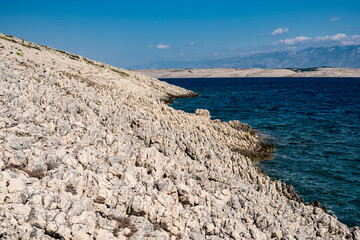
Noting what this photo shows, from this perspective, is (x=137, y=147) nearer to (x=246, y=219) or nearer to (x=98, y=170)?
(x=98, y=170)

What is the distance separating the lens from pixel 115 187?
10.8m

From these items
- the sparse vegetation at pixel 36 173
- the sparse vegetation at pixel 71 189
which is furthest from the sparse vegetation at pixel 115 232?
the sparse vegetation at pixel 36 173

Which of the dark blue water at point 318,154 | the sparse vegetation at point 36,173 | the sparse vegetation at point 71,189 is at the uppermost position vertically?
the sparse vegetation at point 36,173

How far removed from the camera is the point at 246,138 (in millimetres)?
32156

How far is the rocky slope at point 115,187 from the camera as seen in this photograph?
8.74 m

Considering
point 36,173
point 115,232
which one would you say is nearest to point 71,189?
point 36,173

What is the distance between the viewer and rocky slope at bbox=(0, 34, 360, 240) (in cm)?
874

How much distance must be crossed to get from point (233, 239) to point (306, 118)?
4386 centimetres

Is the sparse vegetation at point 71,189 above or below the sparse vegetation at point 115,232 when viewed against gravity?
above

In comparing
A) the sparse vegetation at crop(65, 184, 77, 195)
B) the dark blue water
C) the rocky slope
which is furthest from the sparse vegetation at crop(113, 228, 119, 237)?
the dark blue water

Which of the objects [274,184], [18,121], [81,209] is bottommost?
[274,184]

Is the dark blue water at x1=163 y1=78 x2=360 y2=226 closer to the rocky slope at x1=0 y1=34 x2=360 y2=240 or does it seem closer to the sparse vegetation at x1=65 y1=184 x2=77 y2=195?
the rocky slope at x1=0 y1=34 x2=360 y2=240

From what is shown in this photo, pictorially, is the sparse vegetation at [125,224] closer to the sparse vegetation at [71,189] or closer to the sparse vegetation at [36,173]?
the sparse vegetation at [71,189]

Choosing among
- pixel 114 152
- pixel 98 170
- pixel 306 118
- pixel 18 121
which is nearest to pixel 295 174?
pixel 114 152
